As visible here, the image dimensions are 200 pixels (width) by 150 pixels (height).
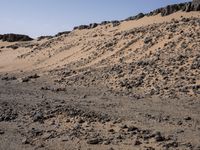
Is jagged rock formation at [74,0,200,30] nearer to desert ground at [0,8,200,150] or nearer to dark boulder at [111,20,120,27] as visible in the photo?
dark boulder at [111,20,120,27]

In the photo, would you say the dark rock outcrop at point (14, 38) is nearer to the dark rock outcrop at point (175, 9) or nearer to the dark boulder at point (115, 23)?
the dark boulder at point (115, 23)

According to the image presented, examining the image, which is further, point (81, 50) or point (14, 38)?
point (14, 38)

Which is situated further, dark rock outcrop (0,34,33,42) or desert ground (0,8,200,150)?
dark rock outcrop (0,34,33,42)

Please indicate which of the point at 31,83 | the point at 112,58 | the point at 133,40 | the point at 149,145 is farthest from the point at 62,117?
the point at 133,40

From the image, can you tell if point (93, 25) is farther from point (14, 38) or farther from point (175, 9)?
point (14, 38)

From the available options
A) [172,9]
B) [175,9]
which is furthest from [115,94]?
[172,9]

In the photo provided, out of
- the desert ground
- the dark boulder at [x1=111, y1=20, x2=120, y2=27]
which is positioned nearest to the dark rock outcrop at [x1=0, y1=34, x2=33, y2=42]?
the dark boulder at [x1=111, y1=20, x2=120, y2=27]

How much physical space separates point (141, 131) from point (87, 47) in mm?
23651

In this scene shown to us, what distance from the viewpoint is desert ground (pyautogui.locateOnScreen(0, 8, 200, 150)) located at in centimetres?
1271

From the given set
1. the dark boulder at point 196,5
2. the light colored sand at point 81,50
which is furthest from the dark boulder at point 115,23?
the dark boulder at point 196,5

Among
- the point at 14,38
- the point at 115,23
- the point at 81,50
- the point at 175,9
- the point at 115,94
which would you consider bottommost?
the point at 115,94

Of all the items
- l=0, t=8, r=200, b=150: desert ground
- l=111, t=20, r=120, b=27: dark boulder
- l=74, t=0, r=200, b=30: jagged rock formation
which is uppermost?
l=74, t=0, r=200, b=30: jagged rock formation

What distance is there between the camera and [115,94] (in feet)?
65.4

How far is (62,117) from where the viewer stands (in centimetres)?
1550
